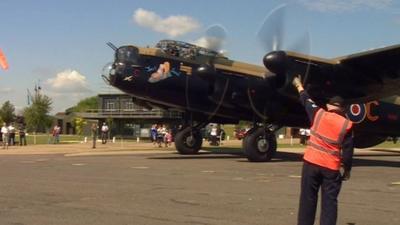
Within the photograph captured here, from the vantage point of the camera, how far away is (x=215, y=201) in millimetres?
9953

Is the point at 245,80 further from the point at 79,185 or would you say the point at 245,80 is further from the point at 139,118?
the point at 139,118

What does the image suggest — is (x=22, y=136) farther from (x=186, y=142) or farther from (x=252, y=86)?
(x=252, y=86)

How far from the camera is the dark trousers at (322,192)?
255 inches

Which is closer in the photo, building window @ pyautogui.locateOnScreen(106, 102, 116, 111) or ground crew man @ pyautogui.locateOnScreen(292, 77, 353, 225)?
ground crew man @ pyautogui.locateOnScreen(292, 77, 353, 225)

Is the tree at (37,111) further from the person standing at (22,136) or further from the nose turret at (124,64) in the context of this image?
the nose turret at (124,64)

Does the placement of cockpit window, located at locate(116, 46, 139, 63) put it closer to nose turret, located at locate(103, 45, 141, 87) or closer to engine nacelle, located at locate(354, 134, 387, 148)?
nose turret, located at locate(103, 45, 141, 87)

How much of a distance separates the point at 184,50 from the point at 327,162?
16.5 metres

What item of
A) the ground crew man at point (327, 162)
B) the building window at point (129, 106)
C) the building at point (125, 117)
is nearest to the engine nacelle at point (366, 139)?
the ground crew man at point (327, 162)

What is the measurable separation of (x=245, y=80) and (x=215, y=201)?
37.5ft

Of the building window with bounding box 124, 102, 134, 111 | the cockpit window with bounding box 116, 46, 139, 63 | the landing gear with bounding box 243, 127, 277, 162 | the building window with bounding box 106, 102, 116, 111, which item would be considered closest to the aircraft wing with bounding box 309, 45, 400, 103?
the landing gear with bounding box 243, 127, 277, 162

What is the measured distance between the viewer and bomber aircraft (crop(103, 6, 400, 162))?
18062 mm

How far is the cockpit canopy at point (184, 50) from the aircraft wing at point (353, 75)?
211 inches

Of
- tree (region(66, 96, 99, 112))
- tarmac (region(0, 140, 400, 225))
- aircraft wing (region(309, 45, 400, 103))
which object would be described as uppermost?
tree (region(66, 96, 99, 112))

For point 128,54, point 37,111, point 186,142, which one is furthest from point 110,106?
point 128,54
